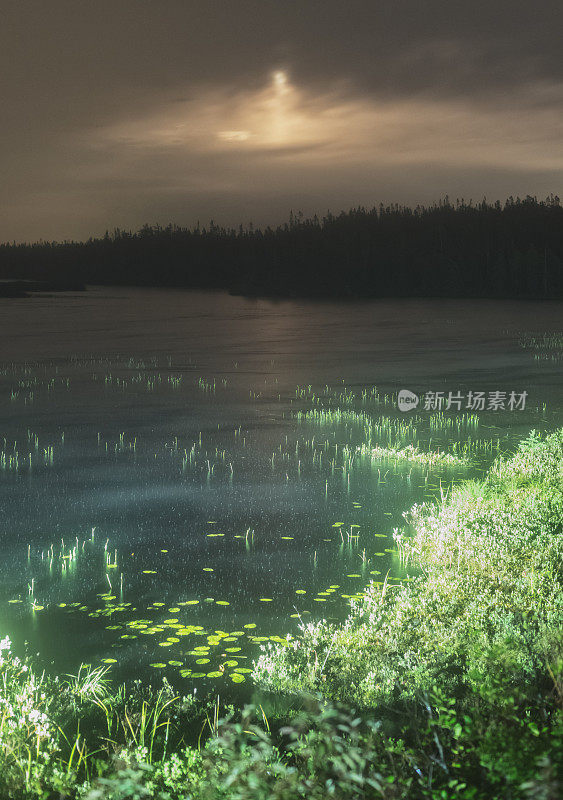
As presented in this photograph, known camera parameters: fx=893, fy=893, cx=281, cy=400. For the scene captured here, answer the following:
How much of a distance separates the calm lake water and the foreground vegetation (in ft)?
2.60

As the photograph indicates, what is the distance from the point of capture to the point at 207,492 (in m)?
15.6

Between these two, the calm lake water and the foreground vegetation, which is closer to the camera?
the foreground vegetation

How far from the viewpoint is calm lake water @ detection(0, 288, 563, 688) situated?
381 inches

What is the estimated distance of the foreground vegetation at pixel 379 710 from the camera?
5.12m

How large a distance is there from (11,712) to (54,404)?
2175cm

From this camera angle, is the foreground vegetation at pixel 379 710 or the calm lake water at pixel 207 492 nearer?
the foreground vegetation at pixel 379 710

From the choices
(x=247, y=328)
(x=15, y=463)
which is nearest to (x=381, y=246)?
(x=247, y=328)

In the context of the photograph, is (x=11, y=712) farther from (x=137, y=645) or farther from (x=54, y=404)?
(x=54, y=404)

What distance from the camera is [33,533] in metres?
13.3

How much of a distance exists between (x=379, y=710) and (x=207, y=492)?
8833 mm

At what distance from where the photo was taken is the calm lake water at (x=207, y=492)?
9.67m

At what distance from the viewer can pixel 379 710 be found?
7055 millimetres

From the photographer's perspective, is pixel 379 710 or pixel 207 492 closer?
pixel 379 710

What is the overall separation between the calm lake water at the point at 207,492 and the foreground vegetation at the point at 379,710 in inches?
31.2
